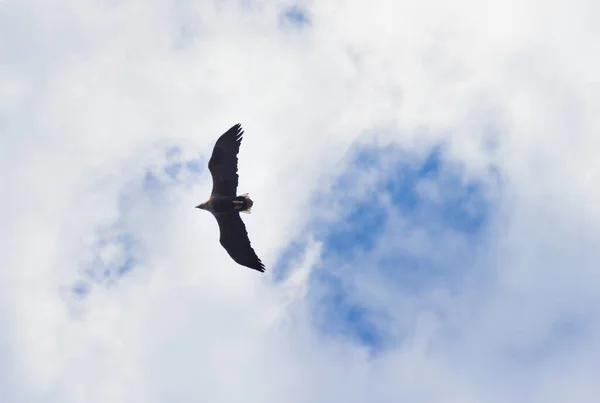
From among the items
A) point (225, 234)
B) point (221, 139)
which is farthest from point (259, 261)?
point (221, 139)

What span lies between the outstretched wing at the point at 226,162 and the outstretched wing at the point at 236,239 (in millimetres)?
1516

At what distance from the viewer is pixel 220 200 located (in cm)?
7888

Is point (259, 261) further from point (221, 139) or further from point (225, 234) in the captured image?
point (221, 139)

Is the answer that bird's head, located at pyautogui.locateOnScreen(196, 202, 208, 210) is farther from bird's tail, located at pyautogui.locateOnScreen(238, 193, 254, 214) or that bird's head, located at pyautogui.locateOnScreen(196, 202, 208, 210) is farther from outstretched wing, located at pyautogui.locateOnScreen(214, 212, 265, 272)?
bird's tail, located at pyautogui.locateOnScreen(238, 193, 254, 214)

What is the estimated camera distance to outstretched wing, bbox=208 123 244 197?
78.4 m

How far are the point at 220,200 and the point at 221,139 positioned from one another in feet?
12.5

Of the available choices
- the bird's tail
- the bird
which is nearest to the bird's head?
the bird

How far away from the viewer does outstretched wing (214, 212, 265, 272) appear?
7925 cm

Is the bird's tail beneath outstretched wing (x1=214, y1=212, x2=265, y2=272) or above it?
above

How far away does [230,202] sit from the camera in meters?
78.8

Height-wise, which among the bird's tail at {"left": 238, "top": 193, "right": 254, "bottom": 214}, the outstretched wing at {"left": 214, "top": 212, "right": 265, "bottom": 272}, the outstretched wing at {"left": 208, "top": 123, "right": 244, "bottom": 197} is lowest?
the outstretched wing at {"left": 214, "top": 212, "right": 265, "bottom": 272}

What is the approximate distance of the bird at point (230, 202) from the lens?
78.5m

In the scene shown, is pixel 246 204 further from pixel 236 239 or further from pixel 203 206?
pixel 203 206

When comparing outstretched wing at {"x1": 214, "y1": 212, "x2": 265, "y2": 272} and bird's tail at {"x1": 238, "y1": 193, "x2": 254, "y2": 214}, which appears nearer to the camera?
bird's tail at {"x1": 238, "y1": 193, "x2": 254, "y2": 214}
